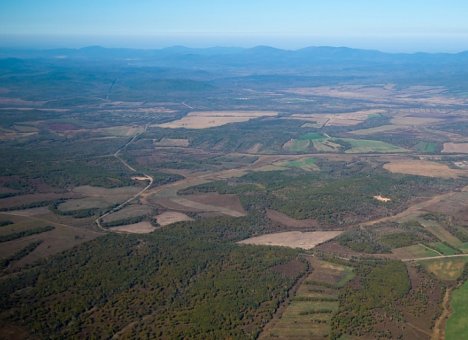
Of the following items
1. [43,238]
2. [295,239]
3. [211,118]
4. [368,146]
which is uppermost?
[368,146]

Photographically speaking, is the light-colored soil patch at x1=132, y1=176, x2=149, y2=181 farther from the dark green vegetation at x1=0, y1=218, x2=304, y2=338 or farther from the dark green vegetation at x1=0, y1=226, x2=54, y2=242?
the dark green vegetation at x1=0, y1=218, x2=304, y2=338

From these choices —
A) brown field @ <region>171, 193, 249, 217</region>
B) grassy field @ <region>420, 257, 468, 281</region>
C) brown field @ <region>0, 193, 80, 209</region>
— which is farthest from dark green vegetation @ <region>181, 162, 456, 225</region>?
brown field @ <region>0, 193, 80, 209</region>

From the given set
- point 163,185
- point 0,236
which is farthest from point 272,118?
point 0,236

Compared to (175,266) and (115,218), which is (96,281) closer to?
(175,266)

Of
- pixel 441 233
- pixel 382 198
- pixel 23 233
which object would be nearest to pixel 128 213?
pixel 23 233

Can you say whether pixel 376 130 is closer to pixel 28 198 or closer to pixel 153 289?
pixel 28 198

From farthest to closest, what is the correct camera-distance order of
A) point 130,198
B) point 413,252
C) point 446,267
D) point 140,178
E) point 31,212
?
point 140,178 → point 130,198 → point 31,212 → point 413,252 → point 446,267
